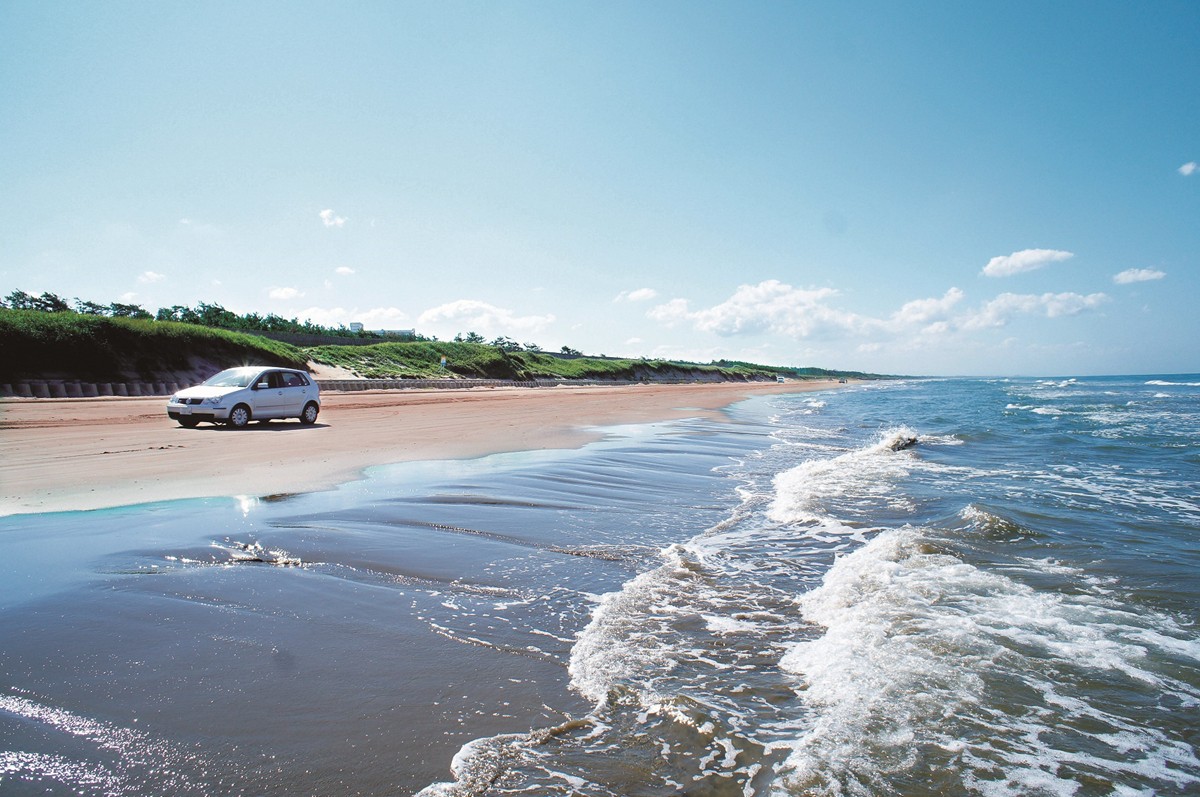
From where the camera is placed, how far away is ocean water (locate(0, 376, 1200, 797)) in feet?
8.01

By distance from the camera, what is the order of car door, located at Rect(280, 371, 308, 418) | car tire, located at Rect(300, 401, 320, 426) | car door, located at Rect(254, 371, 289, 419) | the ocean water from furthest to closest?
car tire, located at Rect(300, 401, 320, 426)
car door, located at Rect(280, 371, 308, 418)
car door, located at Rect(254, 371, 289, 419)
the ocean water

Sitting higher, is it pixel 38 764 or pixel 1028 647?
pixel 38 764

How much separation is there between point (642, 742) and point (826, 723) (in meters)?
0.93

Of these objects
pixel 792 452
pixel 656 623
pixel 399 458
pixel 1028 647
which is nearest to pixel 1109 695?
pixel 1028 647

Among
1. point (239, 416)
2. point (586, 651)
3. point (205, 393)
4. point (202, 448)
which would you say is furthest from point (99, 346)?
point (586, 651)

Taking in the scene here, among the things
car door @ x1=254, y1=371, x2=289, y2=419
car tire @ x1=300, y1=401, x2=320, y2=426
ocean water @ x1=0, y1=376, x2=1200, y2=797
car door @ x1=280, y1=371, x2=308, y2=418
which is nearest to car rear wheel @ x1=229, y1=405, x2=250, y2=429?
car door @ x1=254, y1=371, x2=289, y2=419

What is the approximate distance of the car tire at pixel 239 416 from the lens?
14.3 meters

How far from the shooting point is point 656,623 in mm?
3996

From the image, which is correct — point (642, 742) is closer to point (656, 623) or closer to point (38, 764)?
point (656, 623)

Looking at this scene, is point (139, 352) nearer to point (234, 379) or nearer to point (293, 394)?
point (293, 394)

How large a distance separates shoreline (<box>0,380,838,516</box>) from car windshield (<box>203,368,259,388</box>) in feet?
3.62

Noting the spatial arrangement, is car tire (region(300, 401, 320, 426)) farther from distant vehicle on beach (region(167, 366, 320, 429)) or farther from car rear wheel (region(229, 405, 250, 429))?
car rear wheel (region(229, 405, 250, 429))

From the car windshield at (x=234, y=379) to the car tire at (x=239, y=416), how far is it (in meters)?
0.59

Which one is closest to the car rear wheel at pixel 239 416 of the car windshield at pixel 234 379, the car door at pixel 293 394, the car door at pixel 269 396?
the car door at pixel 269 396
